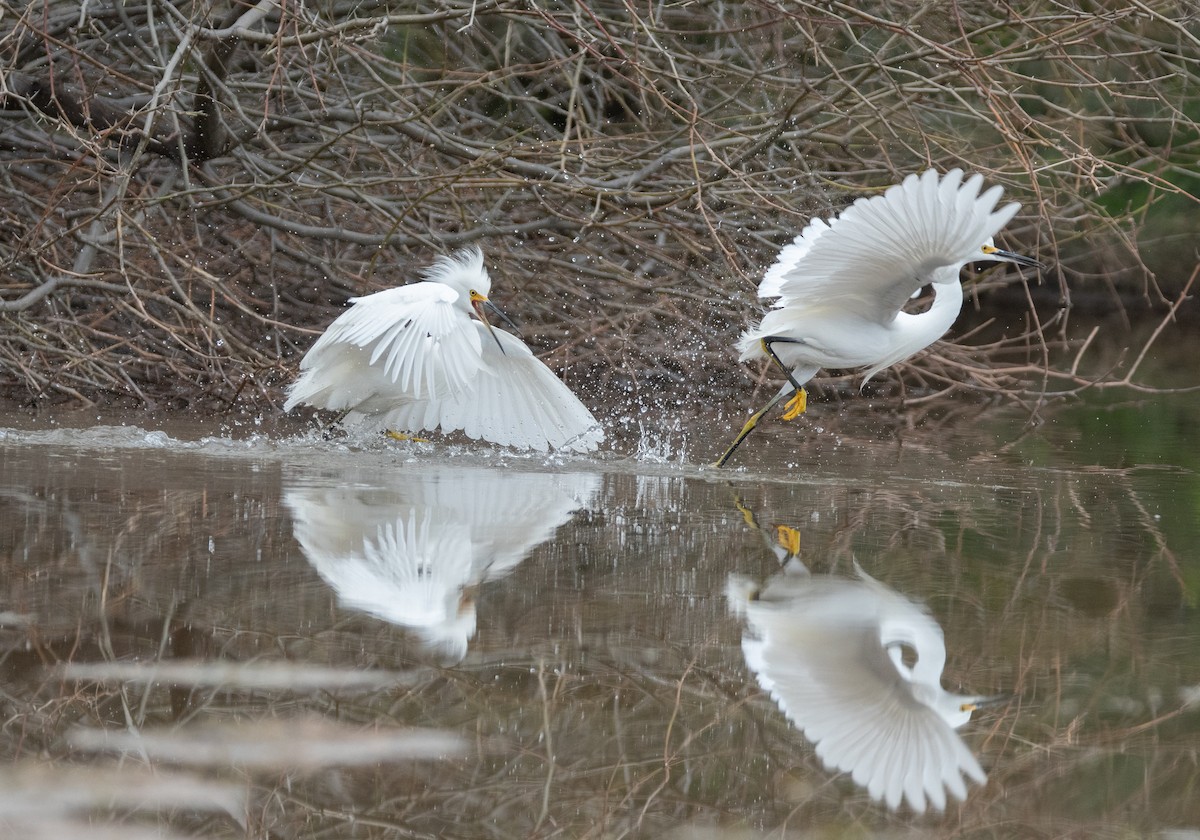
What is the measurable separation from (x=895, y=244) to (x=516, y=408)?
7.31 feet

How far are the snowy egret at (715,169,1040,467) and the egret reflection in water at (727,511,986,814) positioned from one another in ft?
4.63

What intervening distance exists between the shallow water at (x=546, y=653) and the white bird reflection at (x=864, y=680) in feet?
0.05

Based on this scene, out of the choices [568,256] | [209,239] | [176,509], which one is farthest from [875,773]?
[209,239]

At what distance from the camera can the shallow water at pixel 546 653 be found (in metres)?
2.13

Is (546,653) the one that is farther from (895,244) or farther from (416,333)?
(416,333)

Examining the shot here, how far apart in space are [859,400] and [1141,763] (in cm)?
725

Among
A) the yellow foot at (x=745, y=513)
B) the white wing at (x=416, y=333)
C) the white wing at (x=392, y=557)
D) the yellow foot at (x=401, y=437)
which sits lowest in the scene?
the white wing at (x=392, y=557)

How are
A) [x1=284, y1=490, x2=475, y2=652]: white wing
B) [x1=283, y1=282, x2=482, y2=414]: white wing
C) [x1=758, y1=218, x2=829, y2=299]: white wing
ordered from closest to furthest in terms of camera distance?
[x1=284, y1=490, x2=475, y2=652]: white wing → [x1=283, y1=282, x2=482, y2=414]: white wing → [x1=758, y1=218, x2=829, y2=299]: white wing

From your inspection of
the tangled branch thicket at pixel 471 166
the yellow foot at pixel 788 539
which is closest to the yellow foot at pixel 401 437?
the tangled branch thicket at pixel 471 166

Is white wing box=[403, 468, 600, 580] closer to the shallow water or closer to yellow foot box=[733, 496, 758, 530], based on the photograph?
the shallow water

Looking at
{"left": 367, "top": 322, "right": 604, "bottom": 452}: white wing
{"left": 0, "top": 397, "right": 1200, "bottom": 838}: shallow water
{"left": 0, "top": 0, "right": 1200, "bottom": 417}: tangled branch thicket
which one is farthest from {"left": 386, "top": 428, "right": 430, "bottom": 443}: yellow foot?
{"left": 0, "top": 397, "right": 1200, "bottom": 838}: shallow water

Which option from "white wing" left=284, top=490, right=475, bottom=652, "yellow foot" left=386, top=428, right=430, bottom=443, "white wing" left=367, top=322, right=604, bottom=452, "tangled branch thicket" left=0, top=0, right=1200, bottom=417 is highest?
"tangled branch thicket" left=0, top=0, right=1200, bottom=417

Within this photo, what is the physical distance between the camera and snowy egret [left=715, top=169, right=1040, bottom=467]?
4.54 meters

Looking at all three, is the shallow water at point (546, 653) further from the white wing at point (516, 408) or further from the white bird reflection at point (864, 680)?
the white wing at point (516, 408)
